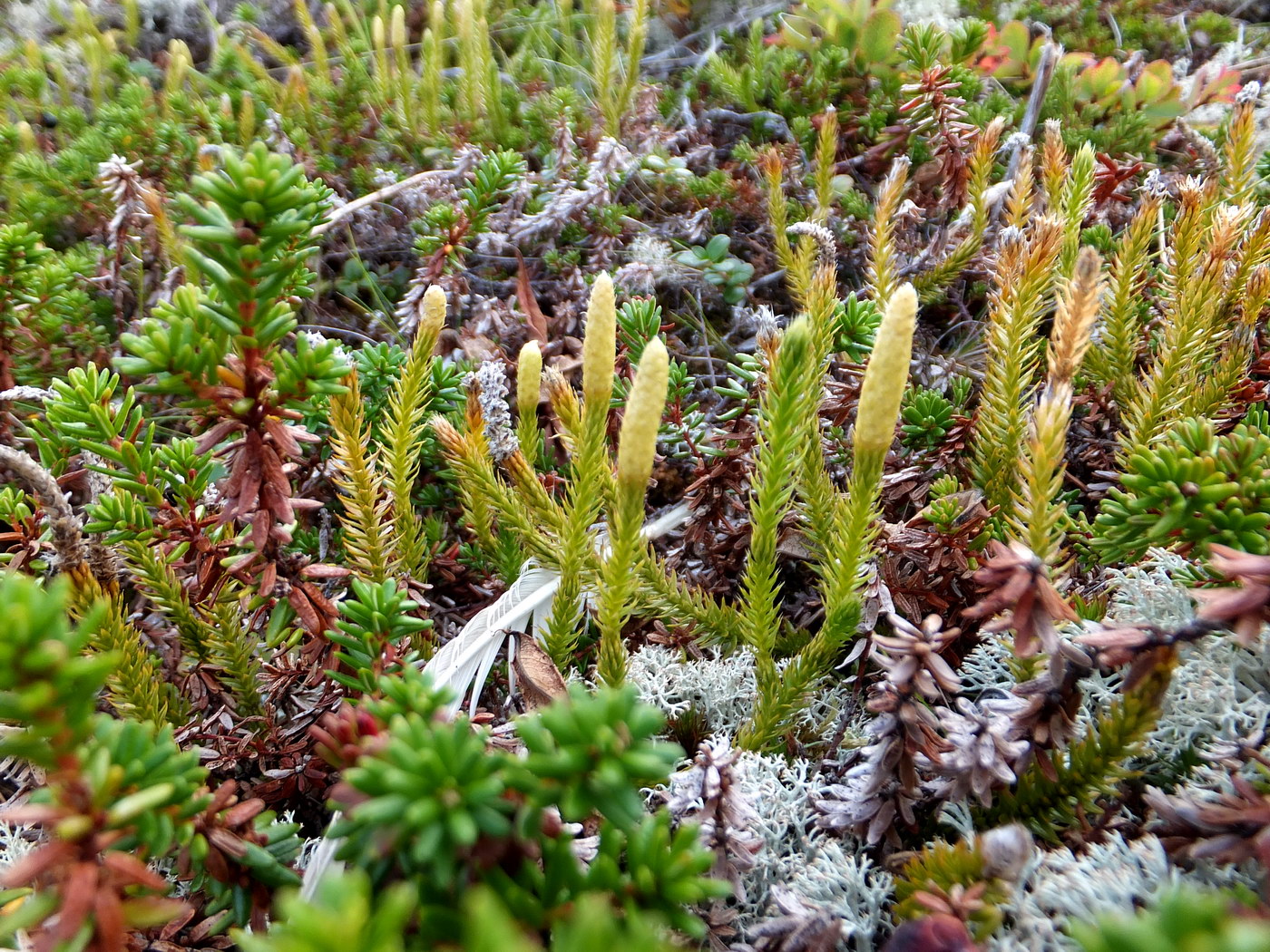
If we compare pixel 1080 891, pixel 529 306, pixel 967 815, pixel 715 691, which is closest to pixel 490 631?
pixel 715 691

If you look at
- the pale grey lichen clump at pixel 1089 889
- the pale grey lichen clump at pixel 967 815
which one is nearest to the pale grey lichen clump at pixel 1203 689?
the pale grey lichen clump at pixel 967 815

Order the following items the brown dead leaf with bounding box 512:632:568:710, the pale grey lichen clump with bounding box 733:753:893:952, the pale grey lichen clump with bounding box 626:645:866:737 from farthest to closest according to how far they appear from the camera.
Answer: the pale grey lichen clump with bounding box 626:645:866:737 < the brown dead leaf with bounding box 512:632:568:710 < the pale grey lichen clump with bounding box 733:753:893:952

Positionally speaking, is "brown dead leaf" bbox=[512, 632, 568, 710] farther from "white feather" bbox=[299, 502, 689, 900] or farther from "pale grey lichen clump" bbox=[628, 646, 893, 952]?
"pale grey lichen clump" bbox=[628, 646, 893, 952]

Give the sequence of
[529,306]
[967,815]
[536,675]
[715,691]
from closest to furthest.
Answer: [967,815]
[536,675]
[715,691]
[529,306]

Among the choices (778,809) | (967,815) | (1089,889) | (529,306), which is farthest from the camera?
(529,306)

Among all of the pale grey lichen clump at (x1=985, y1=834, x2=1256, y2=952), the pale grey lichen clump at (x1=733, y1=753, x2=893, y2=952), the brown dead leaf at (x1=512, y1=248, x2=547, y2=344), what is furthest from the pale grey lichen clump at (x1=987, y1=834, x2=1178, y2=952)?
the brown dead leaf at (x1=512, y1=248, x2=547, y2=344)

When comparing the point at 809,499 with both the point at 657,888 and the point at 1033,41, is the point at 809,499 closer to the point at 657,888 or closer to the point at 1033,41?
the point at 657,888

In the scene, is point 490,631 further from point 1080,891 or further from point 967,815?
point 1080,891

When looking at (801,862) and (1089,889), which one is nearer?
(1089,889)

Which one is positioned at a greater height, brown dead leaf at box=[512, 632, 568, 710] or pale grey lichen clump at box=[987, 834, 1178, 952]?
pale grey lichen clump at box=[987, 834, 1178, 952]

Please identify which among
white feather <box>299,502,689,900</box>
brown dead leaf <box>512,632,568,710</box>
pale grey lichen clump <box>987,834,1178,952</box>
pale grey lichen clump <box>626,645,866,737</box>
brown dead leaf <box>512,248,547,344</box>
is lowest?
pale grey lichen clump <box>626,645,866,737</box>

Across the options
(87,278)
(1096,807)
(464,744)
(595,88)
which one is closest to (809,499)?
(1096,807)
